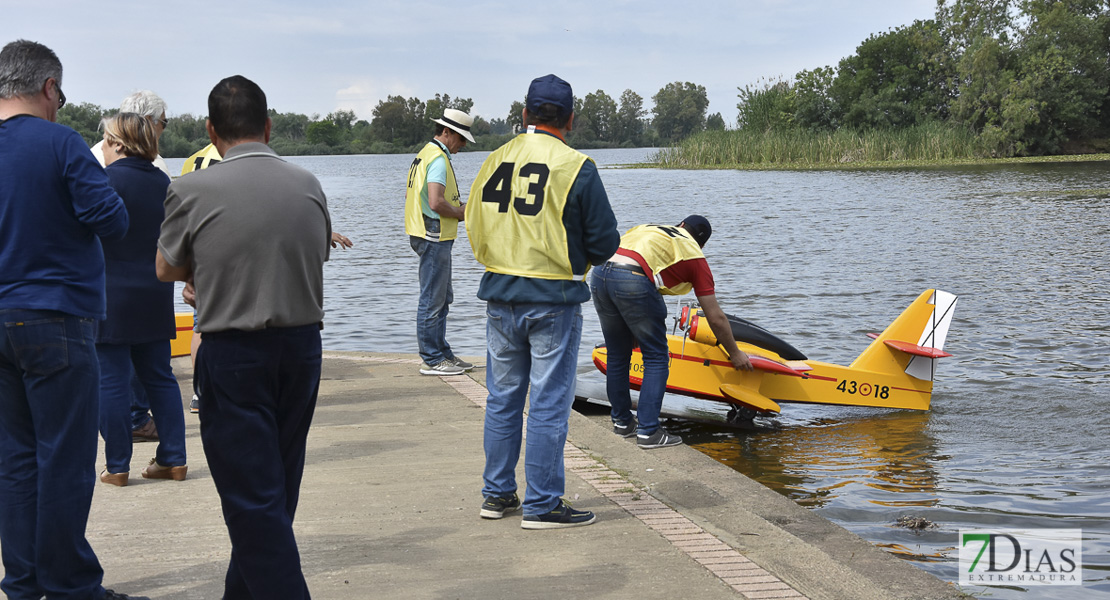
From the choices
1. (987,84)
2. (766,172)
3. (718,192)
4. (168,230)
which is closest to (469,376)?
(168,230)

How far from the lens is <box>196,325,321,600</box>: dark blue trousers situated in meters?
3.02

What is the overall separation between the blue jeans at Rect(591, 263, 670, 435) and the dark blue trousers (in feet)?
12.3

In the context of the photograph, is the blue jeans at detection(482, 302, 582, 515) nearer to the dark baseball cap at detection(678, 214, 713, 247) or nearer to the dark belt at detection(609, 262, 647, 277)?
the dark belt at detection(609, 262, 647, 277)

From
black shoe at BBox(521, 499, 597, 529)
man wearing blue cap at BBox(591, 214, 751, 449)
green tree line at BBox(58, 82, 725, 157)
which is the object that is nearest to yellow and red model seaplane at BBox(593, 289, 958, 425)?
man wearing blue cap at BBox(591, 214, 751, 449)

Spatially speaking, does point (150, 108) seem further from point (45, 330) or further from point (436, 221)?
point (436, 221)

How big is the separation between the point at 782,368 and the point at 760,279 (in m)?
11.7

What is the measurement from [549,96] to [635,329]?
252 centimetres

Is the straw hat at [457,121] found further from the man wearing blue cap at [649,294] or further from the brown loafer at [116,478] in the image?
the brown loafer at [116,478]

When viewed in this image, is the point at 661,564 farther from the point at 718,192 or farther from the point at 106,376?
the point at 718,192

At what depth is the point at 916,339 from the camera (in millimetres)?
9086

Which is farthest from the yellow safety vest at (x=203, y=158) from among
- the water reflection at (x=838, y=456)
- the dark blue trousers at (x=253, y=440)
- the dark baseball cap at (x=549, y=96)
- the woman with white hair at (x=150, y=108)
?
the water reflection at (x=838, y=456)

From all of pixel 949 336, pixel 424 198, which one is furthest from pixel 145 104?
pixel 949 336

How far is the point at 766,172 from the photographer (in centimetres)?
6084

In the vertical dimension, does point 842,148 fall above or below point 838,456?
above
